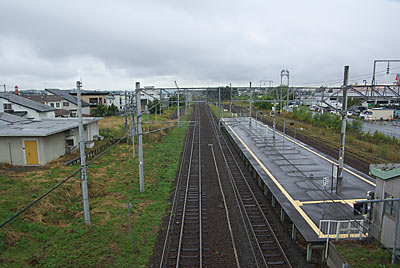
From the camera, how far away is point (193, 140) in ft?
80.7

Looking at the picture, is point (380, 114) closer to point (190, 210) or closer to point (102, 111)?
point (190, 210)

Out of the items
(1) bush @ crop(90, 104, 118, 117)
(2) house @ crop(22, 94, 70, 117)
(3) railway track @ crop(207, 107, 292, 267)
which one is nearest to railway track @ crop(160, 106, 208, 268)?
(3) railway track @ crop(207, 107, 292, 267)

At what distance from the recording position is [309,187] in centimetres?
1073

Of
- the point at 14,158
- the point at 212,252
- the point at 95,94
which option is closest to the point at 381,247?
the point at 212,252

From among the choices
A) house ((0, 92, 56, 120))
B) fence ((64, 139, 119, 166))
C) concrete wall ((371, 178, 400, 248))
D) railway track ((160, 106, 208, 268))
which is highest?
house ((0, 92, 56, 120))

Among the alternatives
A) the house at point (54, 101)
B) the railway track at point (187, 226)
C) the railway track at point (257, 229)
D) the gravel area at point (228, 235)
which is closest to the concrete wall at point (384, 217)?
→ the gravel area at point (228, 235)

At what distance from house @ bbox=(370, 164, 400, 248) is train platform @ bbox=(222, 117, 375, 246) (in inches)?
23.5

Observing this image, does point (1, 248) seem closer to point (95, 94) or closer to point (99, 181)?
point (99, 181)

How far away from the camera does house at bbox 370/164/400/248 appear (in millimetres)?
6391

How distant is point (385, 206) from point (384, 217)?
0.88ft

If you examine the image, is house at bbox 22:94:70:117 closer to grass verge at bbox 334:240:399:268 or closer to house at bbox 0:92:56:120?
house at bbox 0:92:56:120

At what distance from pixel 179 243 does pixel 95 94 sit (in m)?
42.4

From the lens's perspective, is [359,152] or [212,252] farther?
[359,152]

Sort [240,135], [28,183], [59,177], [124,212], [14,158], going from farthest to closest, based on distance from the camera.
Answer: [240,135] < [14,158] < [59,177] < [28,183] < [124,212]
